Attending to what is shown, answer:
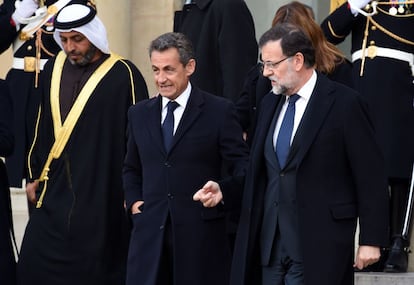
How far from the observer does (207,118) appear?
7.55 m

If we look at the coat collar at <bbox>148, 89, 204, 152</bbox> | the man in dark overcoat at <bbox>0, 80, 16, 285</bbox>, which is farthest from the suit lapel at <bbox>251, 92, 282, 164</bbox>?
the man in dark overcoat at <bbox>0, 80, 16, 285</bbox>

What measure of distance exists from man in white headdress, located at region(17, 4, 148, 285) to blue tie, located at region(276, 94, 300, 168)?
1.71m

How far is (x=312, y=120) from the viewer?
680cm

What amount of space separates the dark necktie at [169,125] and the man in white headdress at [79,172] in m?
0.86

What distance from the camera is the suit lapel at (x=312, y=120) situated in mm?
6754

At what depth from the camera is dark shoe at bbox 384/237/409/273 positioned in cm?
861

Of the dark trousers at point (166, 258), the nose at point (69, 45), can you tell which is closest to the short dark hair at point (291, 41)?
the dark trousers at point (166, 258)

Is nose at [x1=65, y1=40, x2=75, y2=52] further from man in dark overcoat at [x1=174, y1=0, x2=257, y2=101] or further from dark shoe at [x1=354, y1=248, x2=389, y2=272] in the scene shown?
dark shoe at [x1=354, y1=248, x2=389, y2=272]

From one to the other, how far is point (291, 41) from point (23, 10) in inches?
112

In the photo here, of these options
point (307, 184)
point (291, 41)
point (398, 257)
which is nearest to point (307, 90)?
point (291, 41)

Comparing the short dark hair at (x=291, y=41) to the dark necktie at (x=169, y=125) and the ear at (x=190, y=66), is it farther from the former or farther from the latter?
the dark necktie at (x=169, y=125)

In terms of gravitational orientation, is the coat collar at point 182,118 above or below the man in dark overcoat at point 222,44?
below

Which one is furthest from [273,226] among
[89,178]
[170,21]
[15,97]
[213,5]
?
[170,21]

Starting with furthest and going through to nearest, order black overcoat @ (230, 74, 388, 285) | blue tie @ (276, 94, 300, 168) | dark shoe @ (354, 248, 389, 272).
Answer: dark shoe @ (354, 248, 389, 272) < blue tie @ (276, 94, 300, 168) < black overcoat @ (230, 74, 388, 285)
